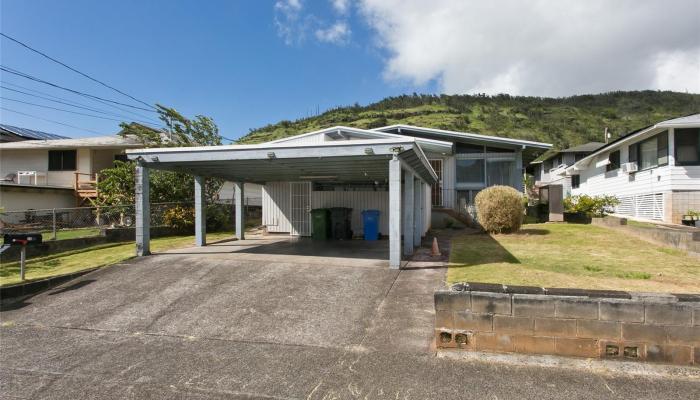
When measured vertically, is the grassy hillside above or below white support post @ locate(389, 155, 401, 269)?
above

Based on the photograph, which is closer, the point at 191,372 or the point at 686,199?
the point at 191,372

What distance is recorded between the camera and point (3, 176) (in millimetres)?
19969

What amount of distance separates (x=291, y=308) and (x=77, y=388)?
2.63 meters

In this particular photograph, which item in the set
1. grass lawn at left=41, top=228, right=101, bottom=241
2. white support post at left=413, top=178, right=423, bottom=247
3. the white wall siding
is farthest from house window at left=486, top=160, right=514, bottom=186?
grass lawn at left=41, top=228, right=101, bottom=241

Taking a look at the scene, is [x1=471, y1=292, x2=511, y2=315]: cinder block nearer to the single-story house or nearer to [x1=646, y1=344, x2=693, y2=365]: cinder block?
[x1=646, y1=344, x2=693, y2=365]: cinder block

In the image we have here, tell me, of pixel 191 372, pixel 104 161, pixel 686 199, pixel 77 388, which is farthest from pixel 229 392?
pixel 104 161

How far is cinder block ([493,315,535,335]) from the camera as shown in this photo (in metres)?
3.89

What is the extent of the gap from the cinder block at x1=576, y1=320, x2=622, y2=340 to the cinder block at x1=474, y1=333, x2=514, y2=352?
27.3 inches

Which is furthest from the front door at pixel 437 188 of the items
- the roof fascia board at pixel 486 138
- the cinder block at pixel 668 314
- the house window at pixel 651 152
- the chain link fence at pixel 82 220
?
the cinder block at pixel 668 314

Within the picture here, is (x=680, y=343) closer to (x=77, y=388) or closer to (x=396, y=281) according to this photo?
(x=396, y=281)

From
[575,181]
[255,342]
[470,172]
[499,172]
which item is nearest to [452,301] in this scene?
[255,342]

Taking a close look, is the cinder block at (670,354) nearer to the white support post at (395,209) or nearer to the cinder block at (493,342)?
the cinder block at (493,342)

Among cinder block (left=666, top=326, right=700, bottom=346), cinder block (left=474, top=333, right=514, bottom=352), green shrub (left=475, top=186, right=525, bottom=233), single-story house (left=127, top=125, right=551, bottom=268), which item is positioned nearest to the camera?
cinder block (left=666, top=326, right=700, bottom=346)

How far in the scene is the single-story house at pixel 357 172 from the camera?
733cm
